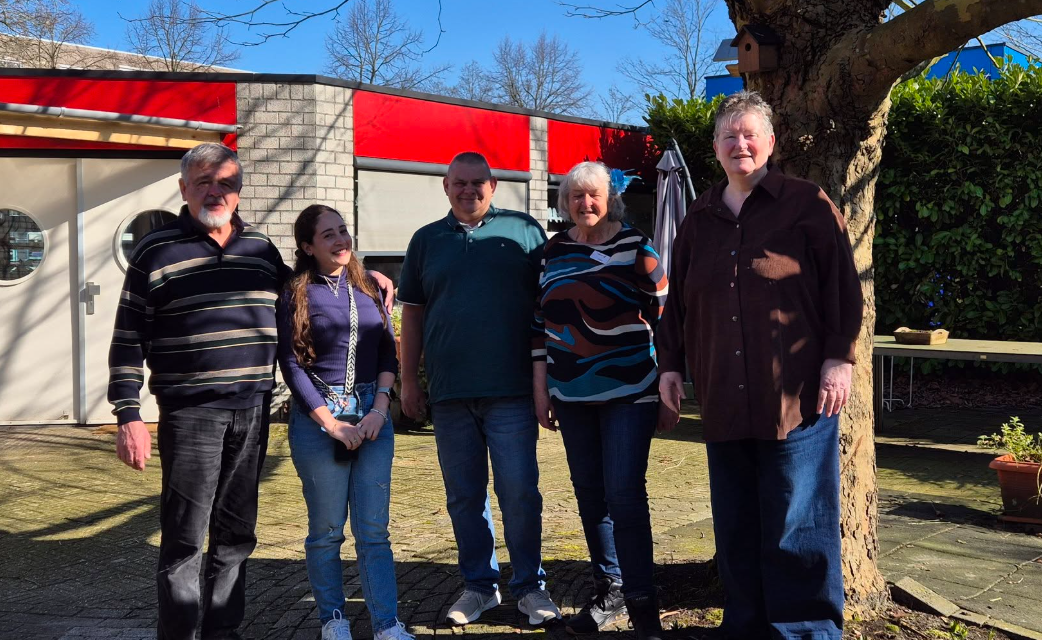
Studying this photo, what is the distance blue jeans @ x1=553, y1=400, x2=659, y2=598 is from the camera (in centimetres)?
370

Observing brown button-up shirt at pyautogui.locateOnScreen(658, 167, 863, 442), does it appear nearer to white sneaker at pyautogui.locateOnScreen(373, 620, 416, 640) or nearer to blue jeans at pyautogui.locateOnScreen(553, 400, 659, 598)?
blue jeans at pyautogui.locateOnScreen(553, 400, 659, 598)

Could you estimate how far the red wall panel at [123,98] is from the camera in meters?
9.04

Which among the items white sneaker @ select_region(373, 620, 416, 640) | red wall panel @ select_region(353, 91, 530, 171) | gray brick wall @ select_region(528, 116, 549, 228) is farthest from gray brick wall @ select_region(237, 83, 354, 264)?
white sneaker @ select_region(373, 620, 416, 640)

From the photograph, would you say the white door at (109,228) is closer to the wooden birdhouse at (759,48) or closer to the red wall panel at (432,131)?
the red wall panel at (432,131)

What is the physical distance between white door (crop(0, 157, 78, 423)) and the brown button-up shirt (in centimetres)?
788

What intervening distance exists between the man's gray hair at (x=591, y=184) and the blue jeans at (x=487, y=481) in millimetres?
826

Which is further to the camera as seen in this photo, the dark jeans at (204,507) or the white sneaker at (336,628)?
the white sneaker at (336,628)

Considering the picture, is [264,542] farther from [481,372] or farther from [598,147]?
[598,147]

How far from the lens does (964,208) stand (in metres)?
10.4

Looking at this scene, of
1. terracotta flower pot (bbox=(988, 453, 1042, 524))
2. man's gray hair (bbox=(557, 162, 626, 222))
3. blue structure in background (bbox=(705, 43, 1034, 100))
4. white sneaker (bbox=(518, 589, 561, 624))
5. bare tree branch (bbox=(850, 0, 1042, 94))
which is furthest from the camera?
blue structure in background (bbox=(705, 43, 1034, 100))

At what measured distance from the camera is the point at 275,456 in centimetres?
803

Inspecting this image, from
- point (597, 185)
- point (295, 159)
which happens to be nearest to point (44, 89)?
point (295, 159)

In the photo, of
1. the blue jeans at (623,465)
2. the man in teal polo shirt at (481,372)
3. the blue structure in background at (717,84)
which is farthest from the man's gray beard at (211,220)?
the blue structure in background at (717,84)

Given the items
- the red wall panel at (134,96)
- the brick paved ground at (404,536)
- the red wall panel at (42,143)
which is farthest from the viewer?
→ the red wall panel at (42,143)
